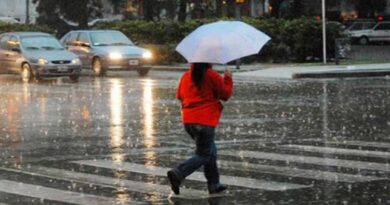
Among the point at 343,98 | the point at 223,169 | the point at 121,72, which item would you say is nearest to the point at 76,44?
the point at 121,72

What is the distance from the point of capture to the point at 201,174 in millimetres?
10617

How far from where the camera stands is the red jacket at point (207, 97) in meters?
8.81

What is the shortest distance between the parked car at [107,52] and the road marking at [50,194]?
2114 cm

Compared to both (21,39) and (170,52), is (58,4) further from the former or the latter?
(21,39)

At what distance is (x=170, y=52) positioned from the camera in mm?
38312

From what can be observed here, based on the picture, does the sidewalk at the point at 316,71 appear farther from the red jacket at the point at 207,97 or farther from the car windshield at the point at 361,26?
the car windshield at the point at 361,26

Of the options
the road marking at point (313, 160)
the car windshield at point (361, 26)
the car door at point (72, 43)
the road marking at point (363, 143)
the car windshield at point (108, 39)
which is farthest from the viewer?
the car windshield at point (361, 26)

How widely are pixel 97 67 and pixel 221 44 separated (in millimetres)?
23319

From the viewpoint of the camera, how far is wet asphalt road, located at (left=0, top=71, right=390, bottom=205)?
9305 millimetres

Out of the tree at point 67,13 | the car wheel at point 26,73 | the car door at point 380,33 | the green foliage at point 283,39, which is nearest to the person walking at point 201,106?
the car wheel at point 26,73

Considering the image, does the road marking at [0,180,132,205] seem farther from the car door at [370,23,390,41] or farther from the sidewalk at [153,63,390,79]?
the car door at [370,23,390,41]

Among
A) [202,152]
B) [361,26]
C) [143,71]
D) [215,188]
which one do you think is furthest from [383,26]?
[202,152]

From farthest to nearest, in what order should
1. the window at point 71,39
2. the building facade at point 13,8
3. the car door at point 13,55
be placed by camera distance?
the building facade at point 13,8 → the window at point 71,39 → the car door at point 13,55

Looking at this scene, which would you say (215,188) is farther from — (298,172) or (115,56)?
(115,56)
